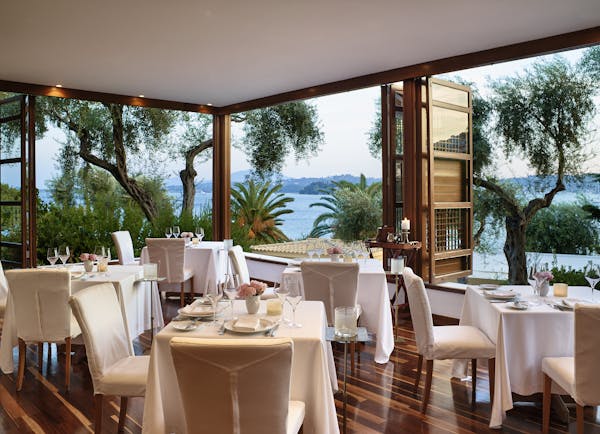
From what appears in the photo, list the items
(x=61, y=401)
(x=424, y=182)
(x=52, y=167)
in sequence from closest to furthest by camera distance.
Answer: (x=61, y=401) → (x=424, y=182) → (x=52, y=167)

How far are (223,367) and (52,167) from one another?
944 centimetres

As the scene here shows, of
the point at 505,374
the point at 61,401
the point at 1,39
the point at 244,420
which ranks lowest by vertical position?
the point at 61,401

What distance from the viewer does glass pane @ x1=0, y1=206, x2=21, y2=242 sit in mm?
6715

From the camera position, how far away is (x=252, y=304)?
285cm

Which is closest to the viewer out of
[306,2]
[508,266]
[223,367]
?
[223,367]

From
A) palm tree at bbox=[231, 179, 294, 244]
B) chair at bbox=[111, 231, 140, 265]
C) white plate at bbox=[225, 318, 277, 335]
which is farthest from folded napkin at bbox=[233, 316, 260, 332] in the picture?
palm tree at bbox=[231, 179, 294, 244]

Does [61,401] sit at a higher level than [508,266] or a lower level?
lower

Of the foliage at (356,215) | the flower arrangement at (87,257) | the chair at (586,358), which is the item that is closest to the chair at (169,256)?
the flower arrangement at (87,257)

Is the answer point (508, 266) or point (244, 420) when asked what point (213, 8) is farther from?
point (508, 266)

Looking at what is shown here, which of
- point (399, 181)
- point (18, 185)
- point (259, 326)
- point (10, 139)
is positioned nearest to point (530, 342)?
point (259, 326)

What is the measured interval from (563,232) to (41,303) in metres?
6.74

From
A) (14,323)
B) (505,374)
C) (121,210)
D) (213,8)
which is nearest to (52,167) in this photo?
(121,210)

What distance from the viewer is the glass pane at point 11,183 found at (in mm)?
6715

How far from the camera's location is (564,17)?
4.12 metres
